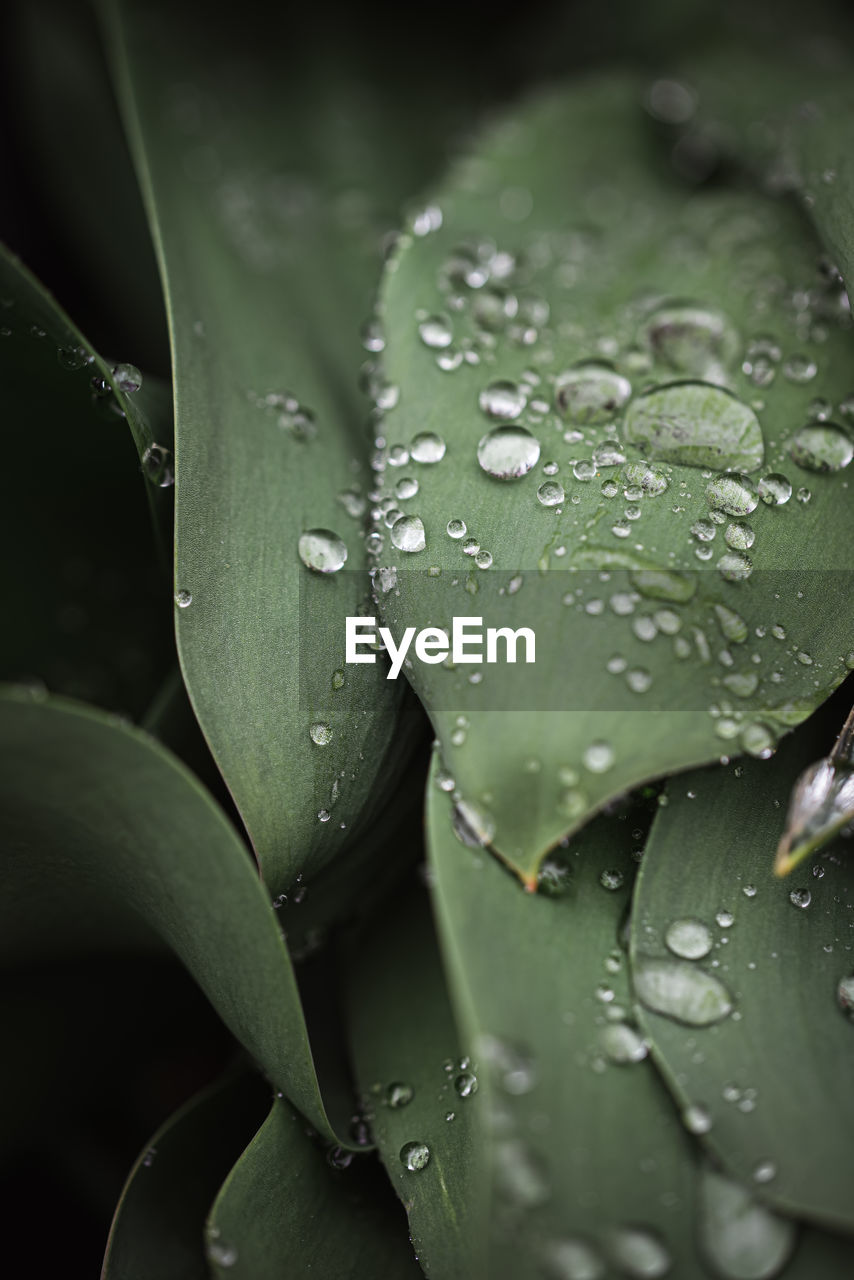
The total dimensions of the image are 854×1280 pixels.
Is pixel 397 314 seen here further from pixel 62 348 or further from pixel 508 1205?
pixel 508 1205

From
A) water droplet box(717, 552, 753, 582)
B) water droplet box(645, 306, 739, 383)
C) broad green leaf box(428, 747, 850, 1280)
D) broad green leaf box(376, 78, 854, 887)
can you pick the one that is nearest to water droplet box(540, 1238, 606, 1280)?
broad green leaf box(428, 747, 850, 1280)

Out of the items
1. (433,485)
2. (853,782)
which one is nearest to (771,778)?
(853,782)

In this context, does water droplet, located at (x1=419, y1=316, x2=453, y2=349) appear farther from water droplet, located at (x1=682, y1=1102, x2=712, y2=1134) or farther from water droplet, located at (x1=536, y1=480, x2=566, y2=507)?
water droplet, located at (x1=682, y1=1102, x2=712, y2=1134)

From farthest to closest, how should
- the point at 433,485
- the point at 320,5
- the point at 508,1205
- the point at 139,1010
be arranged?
the point at 320,5 < the point at 139,1010 < the point at 433,485 < the point at 508,1205

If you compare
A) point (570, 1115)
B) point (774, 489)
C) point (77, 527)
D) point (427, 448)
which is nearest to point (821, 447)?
point (774, 489)

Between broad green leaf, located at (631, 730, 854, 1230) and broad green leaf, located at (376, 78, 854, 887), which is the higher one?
broad green leaf, located at (376, 78, 854, 887)

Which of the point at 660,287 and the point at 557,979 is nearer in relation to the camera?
the point at 557,979

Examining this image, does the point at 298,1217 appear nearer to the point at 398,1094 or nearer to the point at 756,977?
the point at 398,1094

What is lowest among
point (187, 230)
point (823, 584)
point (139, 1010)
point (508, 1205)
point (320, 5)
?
point (139, 1010)
